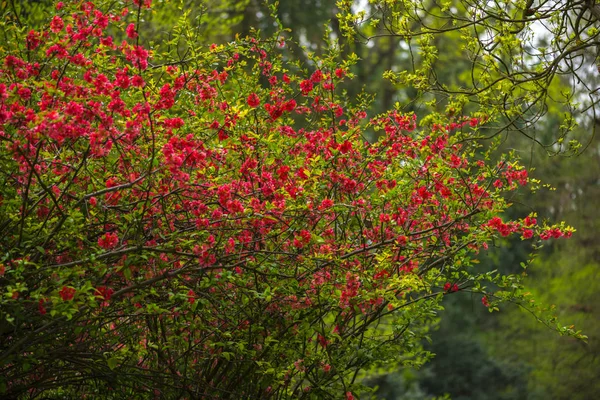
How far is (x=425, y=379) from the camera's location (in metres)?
18.9

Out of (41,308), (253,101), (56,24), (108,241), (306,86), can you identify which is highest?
(306,86)

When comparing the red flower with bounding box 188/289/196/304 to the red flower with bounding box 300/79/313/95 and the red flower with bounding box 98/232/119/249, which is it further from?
the red flower with bounding box 300/79/313/95

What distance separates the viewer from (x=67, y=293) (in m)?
3.99

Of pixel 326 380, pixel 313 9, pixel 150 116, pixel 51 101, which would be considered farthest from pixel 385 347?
pixel 313 9

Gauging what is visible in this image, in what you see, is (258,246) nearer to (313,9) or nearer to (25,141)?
(25,141)

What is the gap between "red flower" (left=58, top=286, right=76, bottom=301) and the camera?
399 cm

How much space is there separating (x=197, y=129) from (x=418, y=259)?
85.6 inches

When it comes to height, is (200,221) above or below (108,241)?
above

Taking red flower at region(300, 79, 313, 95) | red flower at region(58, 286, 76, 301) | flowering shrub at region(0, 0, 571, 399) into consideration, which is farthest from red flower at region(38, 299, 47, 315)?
red flower at region(300, 79, 313, 95)

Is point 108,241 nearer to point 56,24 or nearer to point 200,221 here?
point 200,221

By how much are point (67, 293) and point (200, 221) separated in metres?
0.91

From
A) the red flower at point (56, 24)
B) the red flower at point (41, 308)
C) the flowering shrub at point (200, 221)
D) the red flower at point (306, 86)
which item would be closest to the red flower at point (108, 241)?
the flowering shrub at point (200, 221)

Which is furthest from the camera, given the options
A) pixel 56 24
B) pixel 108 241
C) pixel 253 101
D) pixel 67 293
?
pixel 253 101

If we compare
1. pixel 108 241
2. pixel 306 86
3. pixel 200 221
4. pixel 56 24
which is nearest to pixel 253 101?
pixel 306 86
